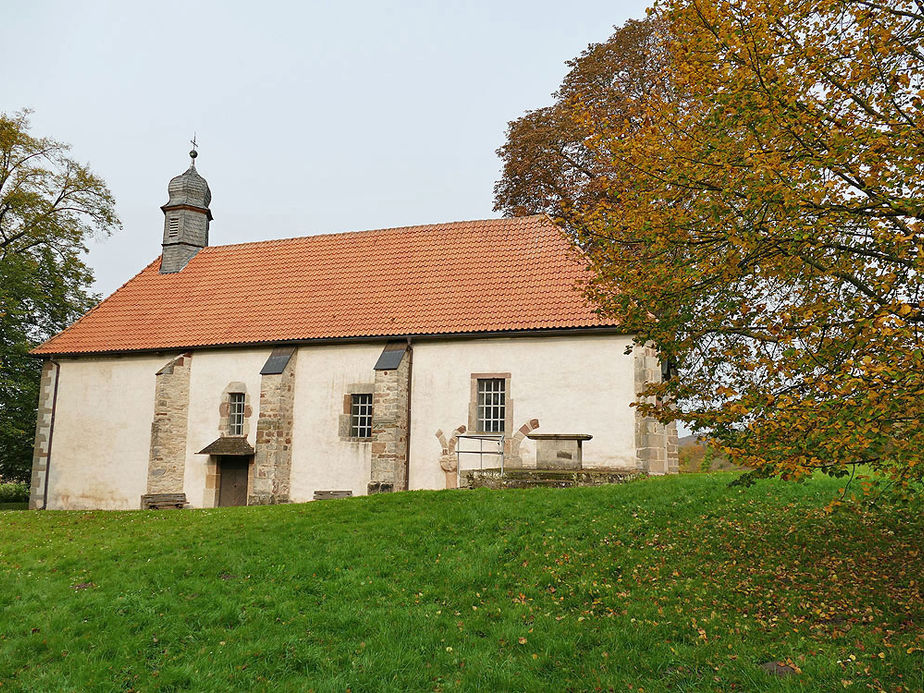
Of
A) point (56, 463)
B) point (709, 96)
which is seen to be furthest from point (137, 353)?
point (709, 96)

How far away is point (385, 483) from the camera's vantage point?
1694 centimetres

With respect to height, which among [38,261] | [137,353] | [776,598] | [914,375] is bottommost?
[776,598]

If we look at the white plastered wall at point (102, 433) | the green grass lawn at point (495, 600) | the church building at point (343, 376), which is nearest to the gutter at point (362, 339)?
the church building at point (343, 376)

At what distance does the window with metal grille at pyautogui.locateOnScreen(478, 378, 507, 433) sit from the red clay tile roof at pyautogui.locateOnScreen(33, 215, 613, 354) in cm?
124

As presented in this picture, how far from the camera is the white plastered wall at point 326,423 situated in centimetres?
1817

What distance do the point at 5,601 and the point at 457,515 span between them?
589 cm

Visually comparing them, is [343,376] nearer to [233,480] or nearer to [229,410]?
[229,410]

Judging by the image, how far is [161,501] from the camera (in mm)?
18969

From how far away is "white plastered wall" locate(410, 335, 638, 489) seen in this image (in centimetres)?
1625

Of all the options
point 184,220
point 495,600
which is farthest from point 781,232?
point 184,220

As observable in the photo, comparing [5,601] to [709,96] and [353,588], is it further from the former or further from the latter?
[709,96]

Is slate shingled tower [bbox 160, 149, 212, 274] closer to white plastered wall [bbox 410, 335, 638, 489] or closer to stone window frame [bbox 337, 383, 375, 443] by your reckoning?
stone window frame [bbox 337, 383, 375, 443]

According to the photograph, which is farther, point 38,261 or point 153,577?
point 38,261

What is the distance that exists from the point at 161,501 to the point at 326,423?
15.0 ft
